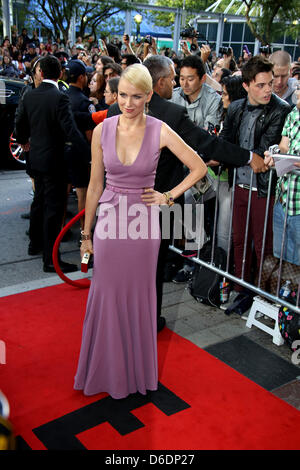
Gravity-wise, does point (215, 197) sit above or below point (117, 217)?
below

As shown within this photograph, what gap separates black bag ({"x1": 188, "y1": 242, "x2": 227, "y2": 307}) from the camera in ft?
16.0

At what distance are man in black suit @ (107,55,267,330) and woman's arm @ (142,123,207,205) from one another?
27.2 inches

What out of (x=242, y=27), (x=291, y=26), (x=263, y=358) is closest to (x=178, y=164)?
(x=263, y=358)

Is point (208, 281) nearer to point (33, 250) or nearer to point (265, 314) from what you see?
point (265, 314)

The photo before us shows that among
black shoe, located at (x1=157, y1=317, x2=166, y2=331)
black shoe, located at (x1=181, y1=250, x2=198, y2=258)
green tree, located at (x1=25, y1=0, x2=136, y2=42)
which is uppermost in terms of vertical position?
green tree, located at (x1=25, y1=0, x2=136, y2=42)

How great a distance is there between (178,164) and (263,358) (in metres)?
1.74

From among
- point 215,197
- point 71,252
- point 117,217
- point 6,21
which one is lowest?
point 71,252

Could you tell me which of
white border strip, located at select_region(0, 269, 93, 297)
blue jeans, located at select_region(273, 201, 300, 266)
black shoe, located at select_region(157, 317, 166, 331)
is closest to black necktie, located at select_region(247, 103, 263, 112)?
blue jeans, located at select_region(273, 201, 300, 266)

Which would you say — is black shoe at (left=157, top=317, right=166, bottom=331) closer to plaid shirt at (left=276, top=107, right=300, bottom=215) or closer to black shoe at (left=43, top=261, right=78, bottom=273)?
plaid shirt at (left=276, top=107, right=300, bottom=215)

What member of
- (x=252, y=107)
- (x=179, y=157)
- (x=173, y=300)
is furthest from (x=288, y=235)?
(x=179, y=157)

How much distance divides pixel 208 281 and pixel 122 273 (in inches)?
73.3

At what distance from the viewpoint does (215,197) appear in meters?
5.34

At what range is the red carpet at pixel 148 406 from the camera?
121 inches
